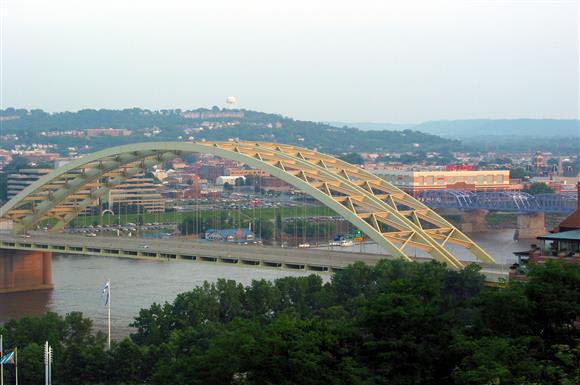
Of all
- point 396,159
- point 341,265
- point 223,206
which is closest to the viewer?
point 341,265

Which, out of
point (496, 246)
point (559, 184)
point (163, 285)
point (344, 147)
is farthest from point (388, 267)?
point (344, 147)

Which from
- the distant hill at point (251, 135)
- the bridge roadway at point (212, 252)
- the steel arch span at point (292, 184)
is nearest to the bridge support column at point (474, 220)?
the steel arch span at point (292, 184)

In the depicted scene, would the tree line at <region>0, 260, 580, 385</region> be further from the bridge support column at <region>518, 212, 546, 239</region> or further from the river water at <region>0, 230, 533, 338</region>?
the bridge support column at <region>518, 212, 546, 239</region>

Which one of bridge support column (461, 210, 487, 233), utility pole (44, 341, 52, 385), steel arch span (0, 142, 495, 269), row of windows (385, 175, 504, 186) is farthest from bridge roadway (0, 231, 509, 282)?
row of windows (385, 175, 504, 186)

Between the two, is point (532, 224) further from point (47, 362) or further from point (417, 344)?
point (417, 344)

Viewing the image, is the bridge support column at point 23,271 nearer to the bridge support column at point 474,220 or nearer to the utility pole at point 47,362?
the utility pole at point 47,362

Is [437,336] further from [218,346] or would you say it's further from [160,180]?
[160,180]
